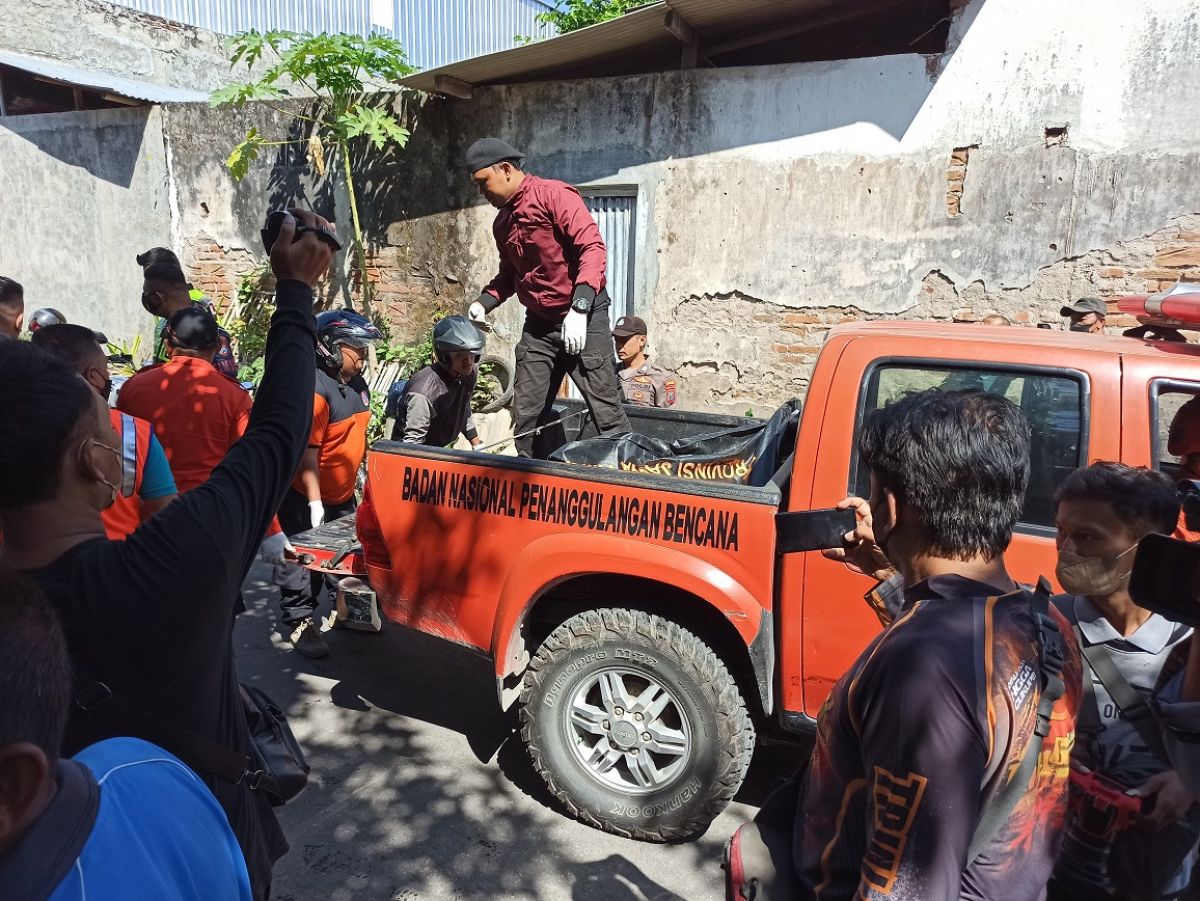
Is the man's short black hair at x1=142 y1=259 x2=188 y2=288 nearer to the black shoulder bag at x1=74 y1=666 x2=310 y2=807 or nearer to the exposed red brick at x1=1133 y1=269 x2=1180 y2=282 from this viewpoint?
the black shoulder bag at x1=74 y1=666 x2=310 y2=807

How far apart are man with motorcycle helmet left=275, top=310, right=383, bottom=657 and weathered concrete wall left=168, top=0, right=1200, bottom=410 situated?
3720mm

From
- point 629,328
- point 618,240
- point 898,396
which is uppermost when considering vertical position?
point 618,240

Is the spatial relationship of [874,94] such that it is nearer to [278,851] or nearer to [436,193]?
[436,193]

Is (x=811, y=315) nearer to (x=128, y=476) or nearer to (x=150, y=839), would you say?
(x=128, y=476)

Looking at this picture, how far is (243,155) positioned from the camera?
902cm

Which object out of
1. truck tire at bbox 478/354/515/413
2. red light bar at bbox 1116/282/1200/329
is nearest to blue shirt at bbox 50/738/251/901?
red light bar at bbox 1116/282/1200/329

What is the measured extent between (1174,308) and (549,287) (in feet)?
9.61

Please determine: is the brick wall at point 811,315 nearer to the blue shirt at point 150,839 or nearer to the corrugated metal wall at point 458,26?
the blue shirt at point 150,839

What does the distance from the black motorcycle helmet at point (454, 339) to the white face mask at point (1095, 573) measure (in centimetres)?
337

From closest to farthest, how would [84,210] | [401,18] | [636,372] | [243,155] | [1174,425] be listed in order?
[1174,425], [636,372], [243,155], [84,210], [401,18]

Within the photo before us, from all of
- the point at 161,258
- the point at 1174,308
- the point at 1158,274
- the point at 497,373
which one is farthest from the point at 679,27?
→ the point at 1174,308

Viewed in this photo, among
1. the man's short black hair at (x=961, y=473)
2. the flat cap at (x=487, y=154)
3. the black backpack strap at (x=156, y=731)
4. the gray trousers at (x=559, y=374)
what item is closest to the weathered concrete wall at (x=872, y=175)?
the gray trousers at (x=559, y=374)

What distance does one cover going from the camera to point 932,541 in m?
1.37

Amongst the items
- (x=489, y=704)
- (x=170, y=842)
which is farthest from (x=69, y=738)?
(x=489, y=704)
